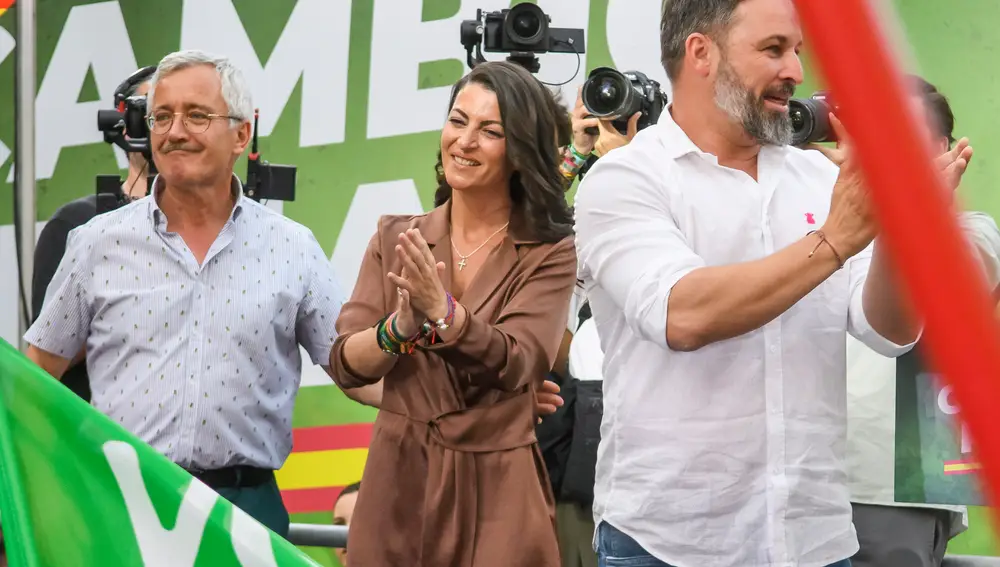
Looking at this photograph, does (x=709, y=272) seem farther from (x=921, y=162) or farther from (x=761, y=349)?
(x=921, y=162)

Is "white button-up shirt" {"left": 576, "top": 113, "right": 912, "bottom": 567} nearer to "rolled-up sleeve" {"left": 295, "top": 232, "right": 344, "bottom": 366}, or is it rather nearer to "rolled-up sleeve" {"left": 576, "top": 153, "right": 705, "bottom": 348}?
"rolled-up sleeve" {"left": 576, "top": 153, "right": 705, "bottom": 348}

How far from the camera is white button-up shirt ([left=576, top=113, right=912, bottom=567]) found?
6.02 ft

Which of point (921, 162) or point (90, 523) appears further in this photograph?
point (90, 523)

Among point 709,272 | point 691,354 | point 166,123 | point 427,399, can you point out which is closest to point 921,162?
point 709,272

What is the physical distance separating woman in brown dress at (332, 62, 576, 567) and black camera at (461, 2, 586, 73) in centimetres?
79

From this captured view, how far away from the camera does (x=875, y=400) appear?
2.59m

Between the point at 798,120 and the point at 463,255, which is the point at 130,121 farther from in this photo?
the point at 798,120

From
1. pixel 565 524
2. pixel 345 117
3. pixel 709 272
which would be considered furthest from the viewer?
pixel 345 117

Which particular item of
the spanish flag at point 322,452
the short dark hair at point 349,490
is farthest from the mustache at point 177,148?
the spanish flag at point 322,452

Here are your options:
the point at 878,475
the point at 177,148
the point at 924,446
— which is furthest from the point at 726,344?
the point at 177,148

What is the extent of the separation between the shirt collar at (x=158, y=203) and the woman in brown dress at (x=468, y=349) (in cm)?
49

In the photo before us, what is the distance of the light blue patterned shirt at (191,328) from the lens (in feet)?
9.03

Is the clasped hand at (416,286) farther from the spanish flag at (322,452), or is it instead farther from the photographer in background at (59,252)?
the spanish flag at (322,452)

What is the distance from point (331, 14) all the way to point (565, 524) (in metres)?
2.59
